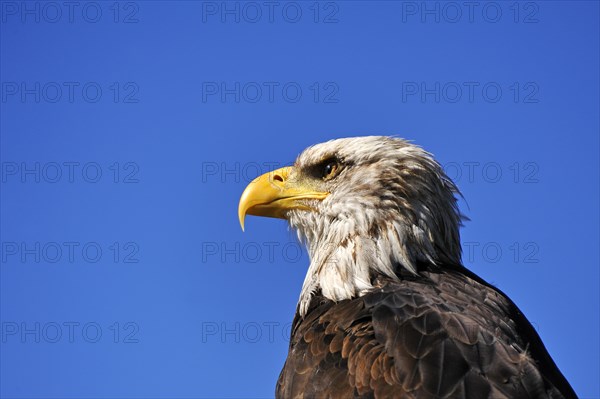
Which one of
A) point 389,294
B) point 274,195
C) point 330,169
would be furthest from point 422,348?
point 274,195

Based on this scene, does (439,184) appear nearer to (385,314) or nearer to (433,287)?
(433,287)

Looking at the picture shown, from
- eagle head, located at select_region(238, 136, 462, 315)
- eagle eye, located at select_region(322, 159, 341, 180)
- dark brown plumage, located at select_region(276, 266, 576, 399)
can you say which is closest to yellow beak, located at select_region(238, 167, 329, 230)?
eagle head, located at select_region(238, 136, 462, 315)

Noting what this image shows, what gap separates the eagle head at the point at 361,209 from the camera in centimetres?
716

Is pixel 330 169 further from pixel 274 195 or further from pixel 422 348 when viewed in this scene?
pixel 422 348

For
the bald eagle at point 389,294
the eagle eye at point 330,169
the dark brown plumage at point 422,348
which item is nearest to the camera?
the dark brown plumage at point 422,348

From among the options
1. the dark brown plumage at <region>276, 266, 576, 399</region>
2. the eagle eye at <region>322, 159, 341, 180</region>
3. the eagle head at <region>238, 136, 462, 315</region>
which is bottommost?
the dark brown plumage at <region>276, 266, 576, 399</region>

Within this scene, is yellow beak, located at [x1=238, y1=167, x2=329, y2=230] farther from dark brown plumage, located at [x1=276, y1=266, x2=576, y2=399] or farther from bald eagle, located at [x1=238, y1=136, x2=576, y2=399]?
dark brown plumage, located at [x1=276, y1=266, x2=576, y2=399]

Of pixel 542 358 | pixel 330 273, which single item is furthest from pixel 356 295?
pixel 542 358

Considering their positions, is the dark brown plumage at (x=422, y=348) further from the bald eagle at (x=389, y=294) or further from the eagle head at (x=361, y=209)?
the eagle head at (x=361, y=209)

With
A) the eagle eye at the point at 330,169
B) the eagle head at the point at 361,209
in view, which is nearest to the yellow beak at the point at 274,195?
the eagle head at the point at 361,209

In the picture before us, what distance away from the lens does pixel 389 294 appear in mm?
6469

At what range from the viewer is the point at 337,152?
7.93 meters

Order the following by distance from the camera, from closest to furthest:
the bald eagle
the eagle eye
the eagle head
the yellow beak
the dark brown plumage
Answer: the dark brown plumage → the bald eagle → the eagle head → the eagle eye → the yellow beak

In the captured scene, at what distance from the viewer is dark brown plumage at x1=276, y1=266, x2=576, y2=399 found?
546cm
